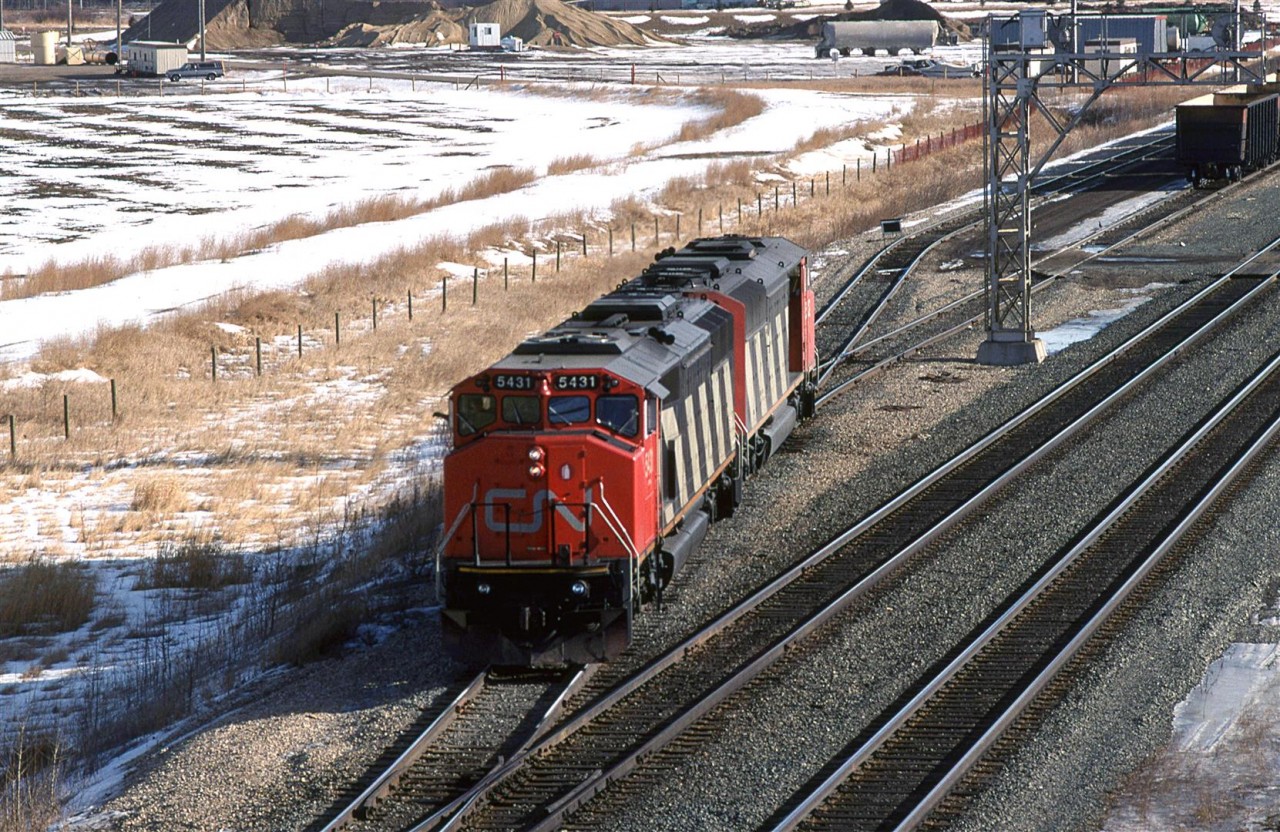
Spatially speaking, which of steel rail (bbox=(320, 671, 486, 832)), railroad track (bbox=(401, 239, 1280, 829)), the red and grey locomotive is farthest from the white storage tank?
steel rail (bbox=(320, 671, 486, 832))

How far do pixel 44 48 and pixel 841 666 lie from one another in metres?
129

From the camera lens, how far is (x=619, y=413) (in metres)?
16.6

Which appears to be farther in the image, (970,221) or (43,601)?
(970,221)

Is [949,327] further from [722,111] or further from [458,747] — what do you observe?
[722,111]

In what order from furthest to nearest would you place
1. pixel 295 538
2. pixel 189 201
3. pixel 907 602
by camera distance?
pixel 189 201
pixel 295 538
pixel 907 602

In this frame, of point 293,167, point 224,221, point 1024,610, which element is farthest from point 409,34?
point 1024,610

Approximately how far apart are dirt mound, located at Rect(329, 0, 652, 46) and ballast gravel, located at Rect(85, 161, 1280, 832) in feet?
437

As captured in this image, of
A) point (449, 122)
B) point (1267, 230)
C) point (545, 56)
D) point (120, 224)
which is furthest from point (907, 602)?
point (545, 56)

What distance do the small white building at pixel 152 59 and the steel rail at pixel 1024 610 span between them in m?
101

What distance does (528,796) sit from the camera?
45.9 feet

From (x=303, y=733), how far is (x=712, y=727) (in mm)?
3897

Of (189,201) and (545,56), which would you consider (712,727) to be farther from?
(545,56)

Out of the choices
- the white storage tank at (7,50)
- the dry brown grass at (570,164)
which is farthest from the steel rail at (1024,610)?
the white storage tank at (7,50)

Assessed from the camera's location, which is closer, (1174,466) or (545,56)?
(1174,466)
